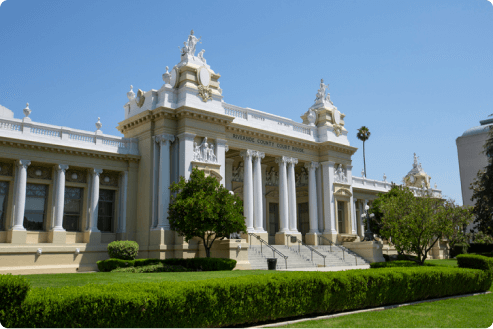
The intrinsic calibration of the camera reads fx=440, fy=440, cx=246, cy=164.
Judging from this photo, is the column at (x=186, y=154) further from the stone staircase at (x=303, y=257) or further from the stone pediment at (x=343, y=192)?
the stone pediment at (x=343, y=192)

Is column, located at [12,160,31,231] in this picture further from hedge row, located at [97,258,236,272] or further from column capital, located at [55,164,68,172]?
hedge row, located at [97,258,236,272]

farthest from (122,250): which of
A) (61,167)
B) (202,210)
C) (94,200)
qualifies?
(61,167)

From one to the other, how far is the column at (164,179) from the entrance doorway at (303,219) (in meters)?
17.3

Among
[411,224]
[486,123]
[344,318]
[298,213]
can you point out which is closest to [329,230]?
[298,213]

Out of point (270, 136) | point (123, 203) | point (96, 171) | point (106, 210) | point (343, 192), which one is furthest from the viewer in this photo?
point (343, 192)

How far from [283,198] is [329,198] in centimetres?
480

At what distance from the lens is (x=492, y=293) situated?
18516 mm

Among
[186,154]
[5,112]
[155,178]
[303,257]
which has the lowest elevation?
[303,257]

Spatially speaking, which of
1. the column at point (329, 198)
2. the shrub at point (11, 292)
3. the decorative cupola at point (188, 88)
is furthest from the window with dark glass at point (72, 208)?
the shrub at point (11, 292)

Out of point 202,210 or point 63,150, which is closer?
point 202,210

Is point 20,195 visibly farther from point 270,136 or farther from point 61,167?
point 270,136

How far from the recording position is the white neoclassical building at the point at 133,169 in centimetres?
2608

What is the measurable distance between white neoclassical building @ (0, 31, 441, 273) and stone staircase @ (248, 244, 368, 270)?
4.46 ft

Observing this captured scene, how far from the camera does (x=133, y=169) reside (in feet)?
99.9
